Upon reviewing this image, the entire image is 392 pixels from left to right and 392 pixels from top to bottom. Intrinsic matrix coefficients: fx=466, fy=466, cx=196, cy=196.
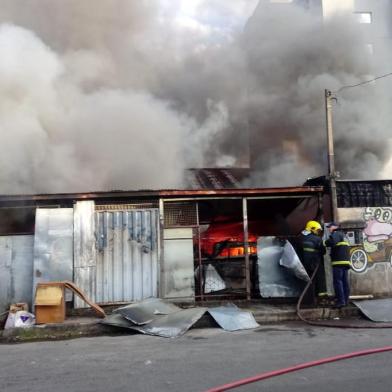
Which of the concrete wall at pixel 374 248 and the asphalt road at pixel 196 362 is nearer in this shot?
the asphalt road at pixel 196 362

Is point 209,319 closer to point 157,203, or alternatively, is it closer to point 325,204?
point 157,203

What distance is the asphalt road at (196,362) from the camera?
13.6ft

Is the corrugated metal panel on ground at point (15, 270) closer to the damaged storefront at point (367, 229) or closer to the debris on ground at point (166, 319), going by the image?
the debris on ground at point (166, 319)

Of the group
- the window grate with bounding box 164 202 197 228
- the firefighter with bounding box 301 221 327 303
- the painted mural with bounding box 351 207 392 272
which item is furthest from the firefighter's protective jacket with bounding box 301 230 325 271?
the window grate with bounding box 164 202 197 228

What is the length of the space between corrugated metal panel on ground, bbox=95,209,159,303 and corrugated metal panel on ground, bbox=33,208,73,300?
55 cm

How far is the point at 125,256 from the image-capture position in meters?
8.84

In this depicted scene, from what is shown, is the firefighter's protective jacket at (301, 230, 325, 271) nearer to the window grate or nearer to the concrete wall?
the concrete wall

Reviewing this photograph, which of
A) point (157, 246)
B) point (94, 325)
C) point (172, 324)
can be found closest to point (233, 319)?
point (172, 324)

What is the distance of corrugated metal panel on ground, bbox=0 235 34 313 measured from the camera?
8.71 meters

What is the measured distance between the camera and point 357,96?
13562mm

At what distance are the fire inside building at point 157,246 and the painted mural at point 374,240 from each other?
20mm

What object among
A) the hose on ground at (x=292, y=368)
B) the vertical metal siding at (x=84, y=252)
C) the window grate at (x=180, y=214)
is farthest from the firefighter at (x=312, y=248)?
the vertical metal siding at (x=84, y=252)

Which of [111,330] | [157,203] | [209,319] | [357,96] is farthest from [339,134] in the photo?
[111,330]

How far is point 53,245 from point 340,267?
5214 mm
